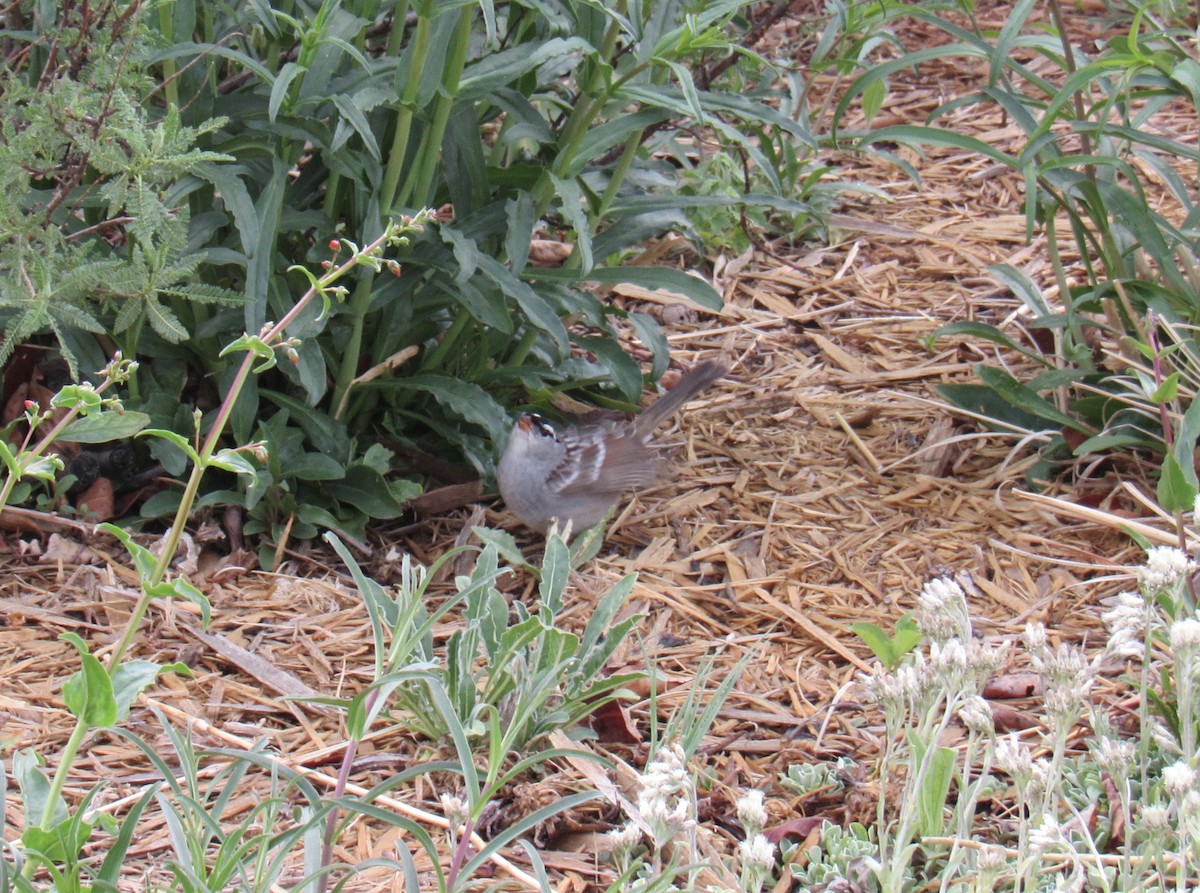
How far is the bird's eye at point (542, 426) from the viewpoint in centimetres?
457

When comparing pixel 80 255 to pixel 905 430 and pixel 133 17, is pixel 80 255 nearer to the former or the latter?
pixel 133 17

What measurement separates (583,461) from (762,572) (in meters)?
0.77

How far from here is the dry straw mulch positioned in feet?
11.1

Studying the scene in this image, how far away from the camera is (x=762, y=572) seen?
14.3ft

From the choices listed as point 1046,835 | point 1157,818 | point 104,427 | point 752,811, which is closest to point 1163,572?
point 1157,818

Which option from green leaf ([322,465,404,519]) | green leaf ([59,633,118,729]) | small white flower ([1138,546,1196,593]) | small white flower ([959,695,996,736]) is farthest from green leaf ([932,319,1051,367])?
green leaf ([59,633,118,729])

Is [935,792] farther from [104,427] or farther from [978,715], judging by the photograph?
[104,427]

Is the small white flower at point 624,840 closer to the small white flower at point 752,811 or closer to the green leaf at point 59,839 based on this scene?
the small white flower at point 752,811

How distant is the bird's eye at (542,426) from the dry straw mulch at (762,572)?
16.0 inches

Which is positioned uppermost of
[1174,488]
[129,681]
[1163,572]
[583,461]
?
[129,681]

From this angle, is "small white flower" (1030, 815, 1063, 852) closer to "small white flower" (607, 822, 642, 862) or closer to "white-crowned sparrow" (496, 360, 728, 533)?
"small white flower" (607, 822, 642, 862)

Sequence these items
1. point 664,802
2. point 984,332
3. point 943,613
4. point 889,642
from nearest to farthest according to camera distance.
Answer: point 664,802 → point 943,613 → point 889,642 → point 984,332

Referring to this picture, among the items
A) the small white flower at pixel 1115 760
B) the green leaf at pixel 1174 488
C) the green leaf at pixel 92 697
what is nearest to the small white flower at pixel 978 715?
the small white flower at pixel 1115 760

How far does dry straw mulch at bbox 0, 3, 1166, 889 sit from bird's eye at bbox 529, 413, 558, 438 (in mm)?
407
